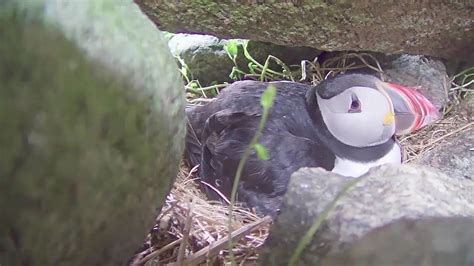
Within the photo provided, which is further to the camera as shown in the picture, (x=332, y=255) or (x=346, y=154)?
(x=346, y=154)

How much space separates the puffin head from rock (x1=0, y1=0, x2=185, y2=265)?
25.9 inches

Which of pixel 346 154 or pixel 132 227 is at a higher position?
pixel 132 227

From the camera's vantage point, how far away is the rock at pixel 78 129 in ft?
2.11

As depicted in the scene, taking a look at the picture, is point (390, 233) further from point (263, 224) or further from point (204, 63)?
point (204, 63)

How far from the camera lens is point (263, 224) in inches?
40.1

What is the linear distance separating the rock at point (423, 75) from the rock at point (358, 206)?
3.10 feet

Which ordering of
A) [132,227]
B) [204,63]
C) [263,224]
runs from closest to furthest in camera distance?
[132,227] → [263,224] → [204,63]

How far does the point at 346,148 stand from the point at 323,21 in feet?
0.90


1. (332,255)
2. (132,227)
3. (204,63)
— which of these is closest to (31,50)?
(132,227)

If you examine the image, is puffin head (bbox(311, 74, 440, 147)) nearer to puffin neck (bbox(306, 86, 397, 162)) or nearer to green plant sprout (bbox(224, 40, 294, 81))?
puffin neck (bbox(306, 86, 397, 162))

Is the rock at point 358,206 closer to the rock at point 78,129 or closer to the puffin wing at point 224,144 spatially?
the rock at point 78,129

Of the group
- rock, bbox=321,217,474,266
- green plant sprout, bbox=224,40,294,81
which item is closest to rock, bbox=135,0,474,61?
green plant sprout, bbox=224,40,294,81

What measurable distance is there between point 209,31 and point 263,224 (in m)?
0.52

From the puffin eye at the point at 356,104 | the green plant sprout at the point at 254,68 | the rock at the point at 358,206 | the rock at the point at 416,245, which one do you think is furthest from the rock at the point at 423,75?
the rock at the point at 416,245
